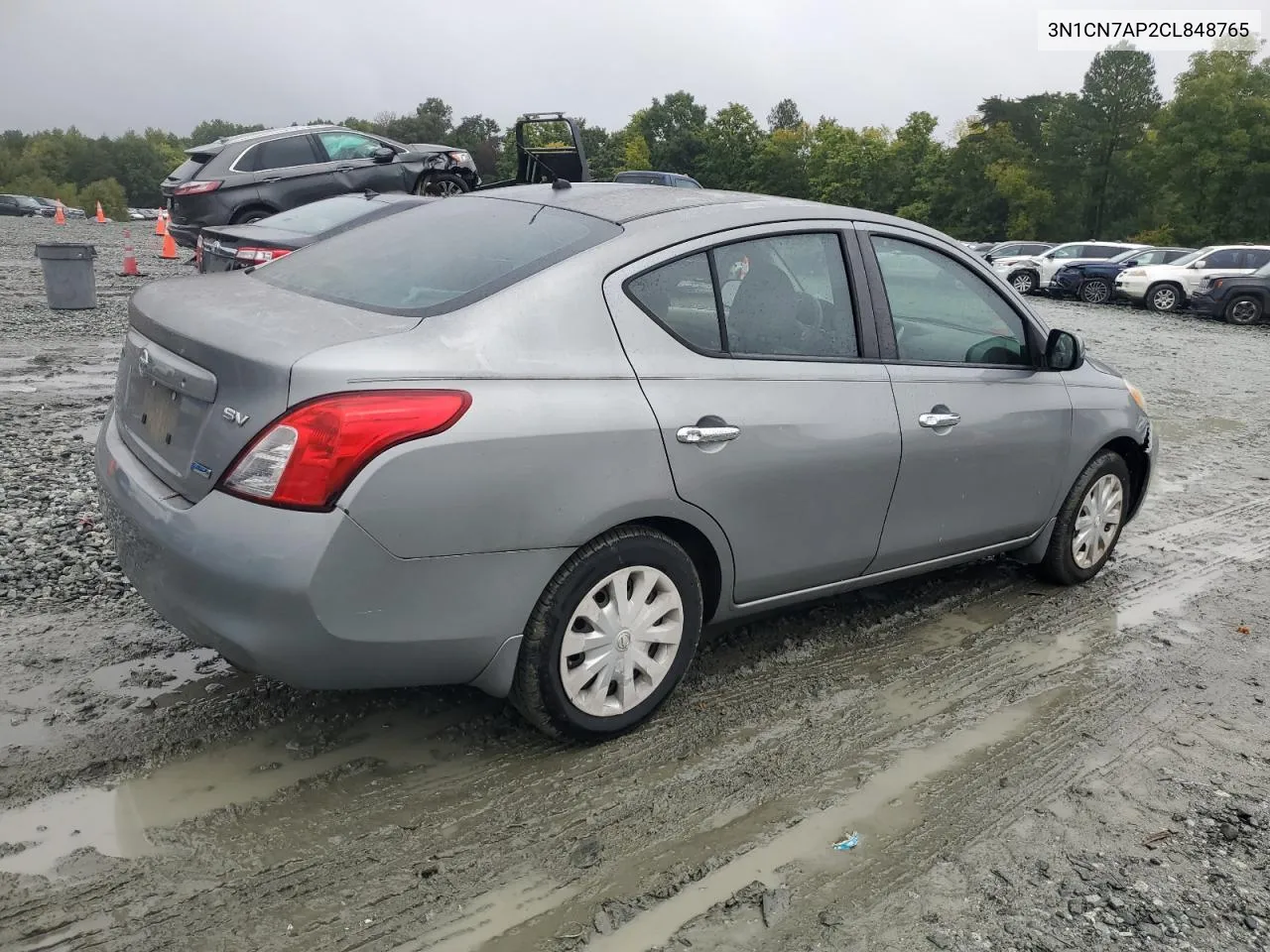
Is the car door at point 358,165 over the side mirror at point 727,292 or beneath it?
over

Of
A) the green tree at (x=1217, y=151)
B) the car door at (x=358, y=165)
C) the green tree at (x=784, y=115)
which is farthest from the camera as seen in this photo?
the green tree at (x=784, y=115)

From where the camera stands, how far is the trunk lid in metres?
2.68

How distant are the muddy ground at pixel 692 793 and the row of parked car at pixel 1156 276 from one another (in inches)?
681

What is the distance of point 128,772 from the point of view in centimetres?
295

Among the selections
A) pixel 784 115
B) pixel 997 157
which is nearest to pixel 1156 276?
pixel 997 157

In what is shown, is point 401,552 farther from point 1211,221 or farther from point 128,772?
point 1211,221

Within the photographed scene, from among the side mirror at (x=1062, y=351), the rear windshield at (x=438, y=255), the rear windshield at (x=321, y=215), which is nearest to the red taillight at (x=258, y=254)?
the rear windshield at (x=321, y=215)

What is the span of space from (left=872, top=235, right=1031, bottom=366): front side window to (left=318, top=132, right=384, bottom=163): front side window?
11769mm

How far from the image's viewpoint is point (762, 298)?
139 inches

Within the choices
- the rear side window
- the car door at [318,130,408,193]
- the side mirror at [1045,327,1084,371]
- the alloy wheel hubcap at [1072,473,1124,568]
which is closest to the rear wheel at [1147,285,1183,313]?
the car door at [318,130,408,193]

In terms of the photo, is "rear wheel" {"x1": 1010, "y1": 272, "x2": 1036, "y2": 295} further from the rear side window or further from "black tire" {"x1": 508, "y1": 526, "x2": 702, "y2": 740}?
"black tire" {"x1": 508, "y1": 526, "x2": 702, "y2": 740}

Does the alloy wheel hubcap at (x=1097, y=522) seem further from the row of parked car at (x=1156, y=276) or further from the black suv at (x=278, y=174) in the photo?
the row of parked car at (x=1156, y=276)

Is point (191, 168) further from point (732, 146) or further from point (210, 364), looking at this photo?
point (732, 146)

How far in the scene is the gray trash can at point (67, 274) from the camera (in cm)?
1165
